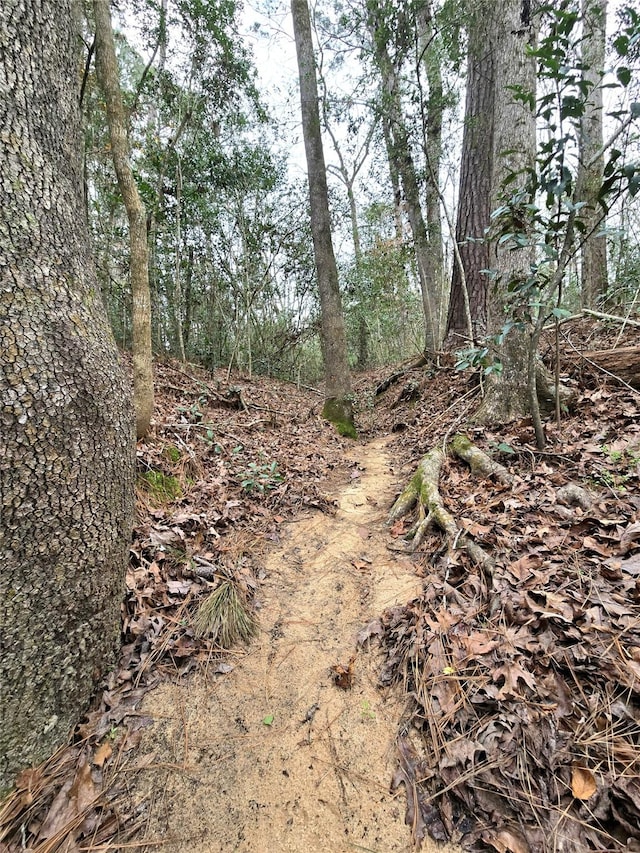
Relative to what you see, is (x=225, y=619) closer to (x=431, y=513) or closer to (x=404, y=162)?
(x=431, y=513)

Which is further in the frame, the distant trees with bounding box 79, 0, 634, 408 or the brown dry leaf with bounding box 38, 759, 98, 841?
the distant trees with bounding box 79, 0, 634, 408

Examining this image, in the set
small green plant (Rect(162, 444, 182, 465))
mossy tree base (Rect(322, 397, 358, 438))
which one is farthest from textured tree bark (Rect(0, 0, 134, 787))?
mossy tree base (Rect(322, 397, 358, 438))

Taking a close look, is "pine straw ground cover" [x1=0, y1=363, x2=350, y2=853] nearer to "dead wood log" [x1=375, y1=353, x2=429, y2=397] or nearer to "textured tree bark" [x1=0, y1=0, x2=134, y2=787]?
"textured tree bark" [x1=0, y1=0, x2=134, y2=787]

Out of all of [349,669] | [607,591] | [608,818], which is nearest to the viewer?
[608,818]

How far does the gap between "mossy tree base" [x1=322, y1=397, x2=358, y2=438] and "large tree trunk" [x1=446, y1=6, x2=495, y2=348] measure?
228 centimetres

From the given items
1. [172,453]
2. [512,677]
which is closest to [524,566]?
[512,677]

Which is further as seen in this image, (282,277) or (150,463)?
(282,277)

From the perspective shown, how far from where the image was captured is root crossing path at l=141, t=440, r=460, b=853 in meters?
1.37

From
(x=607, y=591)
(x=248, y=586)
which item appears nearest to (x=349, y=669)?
(x=248, y=586)

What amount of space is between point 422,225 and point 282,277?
4.47m

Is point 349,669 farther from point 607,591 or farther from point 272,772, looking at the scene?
point 607,591

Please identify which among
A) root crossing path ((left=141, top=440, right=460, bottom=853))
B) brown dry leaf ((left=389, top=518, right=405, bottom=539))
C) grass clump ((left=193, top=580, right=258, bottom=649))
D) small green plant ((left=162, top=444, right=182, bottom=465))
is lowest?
root crossing path ((left=141, top=440, right=460, bottom=853))

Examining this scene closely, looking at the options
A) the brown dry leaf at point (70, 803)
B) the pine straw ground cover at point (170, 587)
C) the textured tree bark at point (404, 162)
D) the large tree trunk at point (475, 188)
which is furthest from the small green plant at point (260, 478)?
the textured tree bark at point (404, 162)

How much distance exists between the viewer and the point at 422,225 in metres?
7.54
